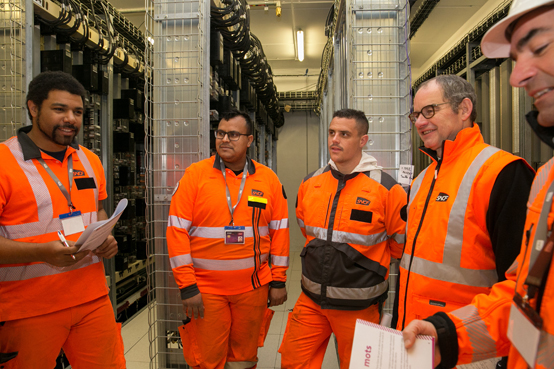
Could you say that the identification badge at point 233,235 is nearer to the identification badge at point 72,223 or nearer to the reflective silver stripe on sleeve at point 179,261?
the reflective silver stripe on sleeve at point 179,261

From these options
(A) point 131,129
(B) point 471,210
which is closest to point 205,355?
(B) point 471,210

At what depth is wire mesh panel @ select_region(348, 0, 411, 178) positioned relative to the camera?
2.29 m

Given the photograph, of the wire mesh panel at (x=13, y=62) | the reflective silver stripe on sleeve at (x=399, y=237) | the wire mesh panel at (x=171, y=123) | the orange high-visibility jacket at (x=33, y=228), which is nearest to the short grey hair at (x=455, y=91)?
the reflective silver stripe on sleeve at (x=399, y=237)

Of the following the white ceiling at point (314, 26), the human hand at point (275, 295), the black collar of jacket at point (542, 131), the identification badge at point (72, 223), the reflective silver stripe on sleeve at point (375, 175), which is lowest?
the human hand at point (275, 295)

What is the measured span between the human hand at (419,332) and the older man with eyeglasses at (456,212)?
401mm

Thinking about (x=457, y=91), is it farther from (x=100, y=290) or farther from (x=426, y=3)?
(x=426, y=3)

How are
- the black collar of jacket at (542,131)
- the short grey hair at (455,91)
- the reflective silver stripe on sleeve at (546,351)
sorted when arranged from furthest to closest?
the short grey hair at (455,91) < the black collar of jacket at (542,131) < the reflective silver stripe on sleeve at (546,351)

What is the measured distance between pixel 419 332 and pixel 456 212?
545 mm

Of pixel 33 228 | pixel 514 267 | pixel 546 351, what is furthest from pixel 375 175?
pixel 33 228

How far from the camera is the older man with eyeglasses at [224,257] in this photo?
202cm

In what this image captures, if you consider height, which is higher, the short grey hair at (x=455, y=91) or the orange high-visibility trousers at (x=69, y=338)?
the short grey hair at (x=455, y=91)

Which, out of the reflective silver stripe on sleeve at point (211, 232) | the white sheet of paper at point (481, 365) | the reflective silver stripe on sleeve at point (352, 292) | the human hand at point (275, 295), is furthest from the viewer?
the human hand at point (275, 295)

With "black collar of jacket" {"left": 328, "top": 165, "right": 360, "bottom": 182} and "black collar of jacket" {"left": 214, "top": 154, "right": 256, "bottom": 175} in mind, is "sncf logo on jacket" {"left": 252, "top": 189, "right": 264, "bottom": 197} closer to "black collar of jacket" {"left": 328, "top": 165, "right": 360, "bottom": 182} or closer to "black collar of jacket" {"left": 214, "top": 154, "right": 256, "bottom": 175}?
"black collar of jacket" {"left": 214, "top": 154, "right": 256, "bottom": 175}

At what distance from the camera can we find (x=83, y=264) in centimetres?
175
